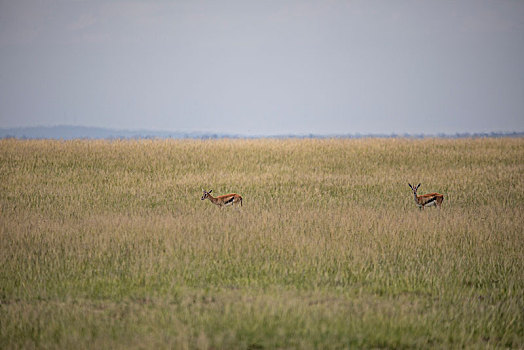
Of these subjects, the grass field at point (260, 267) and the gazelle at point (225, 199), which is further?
the gazelle at point (225, 199)

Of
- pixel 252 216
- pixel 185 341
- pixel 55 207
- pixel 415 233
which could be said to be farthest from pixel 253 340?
pixel 55 207

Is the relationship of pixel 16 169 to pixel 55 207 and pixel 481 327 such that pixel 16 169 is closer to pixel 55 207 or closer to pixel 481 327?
pixel 55 207

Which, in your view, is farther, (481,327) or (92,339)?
(481,327)

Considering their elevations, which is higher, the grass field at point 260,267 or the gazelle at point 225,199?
the gazelle at point 225,199

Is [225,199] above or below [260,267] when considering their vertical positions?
above

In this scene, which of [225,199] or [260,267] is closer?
[260,267]

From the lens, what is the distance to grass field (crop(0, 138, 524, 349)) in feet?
22.4

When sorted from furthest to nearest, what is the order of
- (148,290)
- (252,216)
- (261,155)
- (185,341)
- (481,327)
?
(261,155) < (252,216) < (148,290) < (481,327) < (185,341)

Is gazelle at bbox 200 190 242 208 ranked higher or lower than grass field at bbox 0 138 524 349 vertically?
higher

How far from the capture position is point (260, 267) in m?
9.98

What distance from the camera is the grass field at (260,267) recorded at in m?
6.83

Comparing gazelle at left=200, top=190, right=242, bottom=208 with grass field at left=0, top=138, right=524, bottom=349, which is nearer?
grass field at left=0, top=138, right=524, bottom=349

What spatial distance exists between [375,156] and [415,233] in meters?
20.2

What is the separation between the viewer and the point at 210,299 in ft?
26.7
